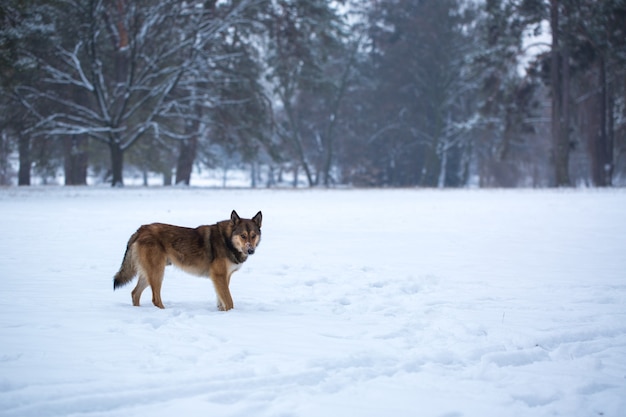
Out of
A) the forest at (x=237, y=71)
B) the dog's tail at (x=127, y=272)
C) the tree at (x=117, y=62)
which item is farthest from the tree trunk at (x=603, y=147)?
the dog's tail at (x=127, y=272)

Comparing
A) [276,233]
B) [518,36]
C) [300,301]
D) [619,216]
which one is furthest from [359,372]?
[518,36]

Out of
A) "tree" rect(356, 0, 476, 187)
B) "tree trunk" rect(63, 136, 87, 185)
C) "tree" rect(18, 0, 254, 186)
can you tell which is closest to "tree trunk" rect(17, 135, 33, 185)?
"tree" rect(18, 0, 254, 186)

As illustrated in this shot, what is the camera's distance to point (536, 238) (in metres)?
12.7

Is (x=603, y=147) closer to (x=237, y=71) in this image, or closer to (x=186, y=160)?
(x=237, y=71)

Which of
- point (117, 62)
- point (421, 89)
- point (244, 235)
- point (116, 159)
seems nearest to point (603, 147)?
point (421, 89)

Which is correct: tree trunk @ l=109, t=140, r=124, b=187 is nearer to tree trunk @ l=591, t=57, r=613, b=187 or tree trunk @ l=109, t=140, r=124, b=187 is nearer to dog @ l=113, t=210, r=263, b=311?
dog @ l=113, t=210, r=263, b=311

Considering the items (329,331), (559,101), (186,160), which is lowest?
(329,331)

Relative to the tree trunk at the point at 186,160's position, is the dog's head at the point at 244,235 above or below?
below

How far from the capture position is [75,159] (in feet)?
109

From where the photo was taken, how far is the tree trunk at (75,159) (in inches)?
1187

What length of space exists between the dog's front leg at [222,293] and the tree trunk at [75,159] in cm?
2603

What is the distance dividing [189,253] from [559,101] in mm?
28021

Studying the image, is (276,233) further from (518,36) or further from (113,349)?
(518,36)

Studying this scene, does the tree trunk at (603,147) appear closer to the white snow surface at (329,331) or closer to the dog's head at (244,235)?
the white snow surface at (329,331)
